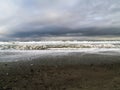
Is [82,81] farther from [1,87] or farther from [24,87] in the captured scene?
[1,87]

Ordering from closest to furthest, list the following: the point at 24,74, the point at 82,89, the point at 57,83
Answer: the point at 82,89, the point at 57,83, the point at 24,74

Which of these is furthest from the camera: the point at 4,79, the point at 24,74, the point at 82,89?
the point at 24,74

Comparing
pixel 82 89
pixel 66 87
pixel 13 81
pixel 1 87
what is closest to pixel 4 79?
pixel 13 81

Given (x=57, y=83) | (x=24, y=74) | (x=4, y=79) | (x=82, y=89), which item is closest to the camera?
(x=82, y=89)

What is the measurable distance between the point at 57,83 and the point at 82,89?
79.5 inches

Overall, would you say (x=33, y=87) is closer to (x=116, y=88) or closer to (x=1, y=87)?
(x=1, y=87)

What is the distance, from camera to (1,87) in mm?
11781

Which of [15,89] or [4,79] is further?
[4,79]

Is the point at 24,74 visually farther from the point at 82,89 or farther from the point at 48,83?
the point at 82,89

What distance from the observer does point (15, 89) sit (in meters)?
11.3

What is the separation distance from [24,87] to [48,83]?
1601 mm

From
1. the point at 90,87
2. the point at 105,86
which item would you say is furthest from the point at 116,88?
the point at 90,87

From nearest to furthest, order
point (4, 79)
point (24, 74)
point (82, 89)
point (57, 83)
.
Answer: point (82, 89)
point (57, 83)
point (4, 79)
point (24, 74)

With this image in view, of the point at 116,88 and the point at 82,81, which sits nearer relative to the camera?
the point at 116,88
